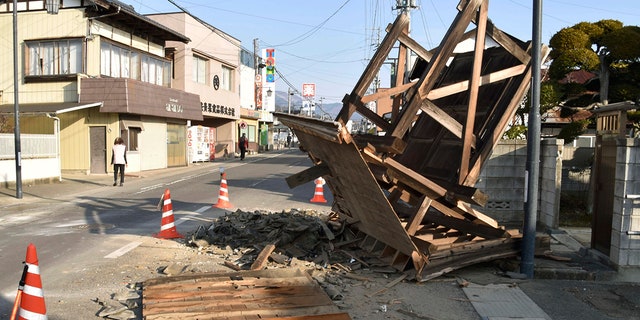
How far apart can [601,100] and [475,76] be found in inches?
302

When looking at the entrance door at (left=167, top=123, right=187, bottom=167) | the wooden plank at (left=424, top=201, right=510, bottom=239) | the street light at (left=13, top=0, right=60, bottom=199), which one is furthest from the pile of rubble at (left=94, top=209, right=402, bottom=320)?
the entrance door at (left=167, top=123, right=187, bottom=167)

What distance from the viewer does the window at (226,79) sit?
40162mm

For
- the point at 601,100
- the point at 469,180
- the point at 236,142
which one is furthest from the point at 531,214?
the point at 236,142

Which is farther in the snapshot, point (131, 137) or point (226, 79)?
point (226, 79)

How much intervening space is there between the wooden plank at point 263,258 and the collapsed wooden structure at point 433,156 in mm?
1005

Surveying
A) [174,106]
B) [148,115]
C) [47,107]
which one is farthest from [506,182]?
[174,106]

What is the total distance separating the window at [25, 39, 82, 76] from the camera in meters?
22.6

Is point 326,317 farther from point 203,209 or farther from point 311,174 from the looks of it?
point 203,209

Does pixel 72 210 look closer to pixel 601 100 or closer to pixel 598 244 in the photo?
pixel 598 244

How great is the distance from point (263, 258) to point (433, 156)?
297cm

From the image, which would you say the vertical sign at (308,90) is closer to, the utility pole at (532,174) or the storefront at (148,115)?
the storefront at (148,115)

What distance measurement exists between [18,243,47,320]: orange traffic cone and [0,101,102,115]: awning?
1782cm

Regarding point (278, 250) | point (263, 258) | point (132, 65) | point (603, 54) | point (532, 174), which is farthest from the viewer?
point (132, 65)

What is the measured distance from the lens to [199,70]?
35875mm
